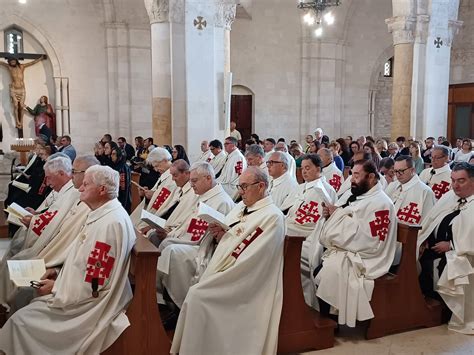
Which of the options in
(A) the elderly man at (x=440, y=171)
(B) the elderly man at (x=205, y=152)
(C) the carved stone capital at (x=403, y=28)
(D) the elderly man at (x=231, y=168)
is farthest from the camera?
(C) the carved stone capital at (x=403, y=28)

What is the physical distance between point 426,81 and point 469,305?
34.2 ft

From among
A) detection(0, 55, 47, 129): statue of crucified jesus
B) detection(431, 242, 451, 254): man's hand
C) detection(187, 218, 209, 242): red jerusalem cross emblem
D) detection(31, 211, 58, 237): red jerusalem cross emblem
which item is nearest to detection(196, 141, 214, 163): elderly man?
detection(187, 218, 209, 242): red jerusalem cross emblem

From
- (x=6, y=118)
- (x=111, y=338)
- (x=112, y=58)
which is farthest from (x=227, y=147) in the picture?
(x=6, y=118)

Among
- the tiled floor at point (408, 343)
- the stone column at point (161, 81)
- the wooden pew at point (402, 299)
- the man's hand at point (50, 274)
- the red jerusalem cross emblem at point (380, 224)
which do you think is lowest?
the tiled floor at point (408, 343)

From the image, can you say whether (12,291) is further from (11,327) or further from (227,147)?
(227,147)

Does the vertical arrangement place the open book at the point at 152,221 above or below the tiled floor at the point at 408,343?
above

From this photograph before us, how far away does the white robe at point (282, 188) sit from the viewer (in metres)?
7.08

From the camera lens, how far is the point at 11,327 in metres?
3.56

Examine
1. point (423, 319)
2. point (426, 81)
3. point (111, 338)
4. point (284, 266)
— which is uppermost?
point (426, 81)

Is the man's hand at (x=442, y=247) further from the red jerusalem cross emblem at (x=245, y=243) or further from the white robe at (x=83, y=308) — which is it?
the white robe at (x=83, y=308)

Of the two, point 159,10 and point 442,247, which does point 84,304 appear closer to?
point 442,247

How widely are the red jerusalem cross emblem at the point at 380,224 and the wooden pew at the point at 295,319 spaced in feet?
3.00

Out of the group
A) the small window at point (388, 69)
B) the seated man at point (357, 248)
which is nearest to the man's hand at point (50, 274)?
the seated man at point (357, 248)

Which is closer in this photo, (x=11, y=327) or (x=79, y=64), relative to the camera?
(x=11, y=327)
